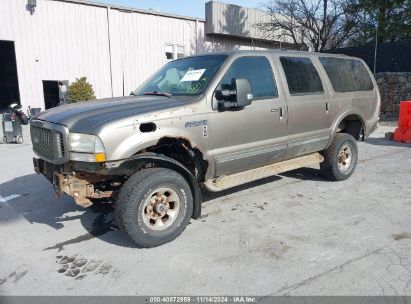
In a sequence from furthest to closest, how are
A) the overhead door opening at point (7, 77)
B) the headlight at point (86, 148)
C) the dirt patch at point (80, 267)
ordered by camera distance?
the overhead door opening at point (7, 77)
the headlight at point (86, 148)
the dirt patch at point (80, 267)

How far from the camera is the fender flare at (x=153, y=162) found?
12.1ft

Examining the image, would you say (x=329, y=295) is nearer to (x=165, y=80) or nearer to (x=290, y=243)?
(x=290, y=243)

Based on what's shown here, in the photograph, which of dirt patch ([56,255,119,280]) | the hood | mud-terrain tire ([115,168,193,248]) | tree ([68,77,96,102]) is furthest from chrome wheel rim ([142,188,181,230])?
tree ([68,77,96,102])

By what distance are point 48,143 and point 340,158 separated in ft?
14.7

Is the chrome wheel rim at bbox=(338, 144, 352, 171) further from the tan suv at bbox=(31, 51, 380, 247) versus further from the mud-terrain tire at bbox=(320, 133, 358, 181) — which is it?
the tan suv at bbox=(31, 51, 380, 247)

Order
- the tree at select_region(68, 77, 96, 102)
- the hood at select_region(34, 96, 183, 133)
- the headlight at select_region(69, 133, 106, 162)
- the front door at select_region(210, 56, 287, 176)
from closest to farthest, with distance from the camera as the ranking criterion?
the headlight at select_region(69, 133, 106, 162) → the hood at select_region(34, 96, 183, 133) → the front door at select_region(210, 56, 287, 176) → the tree at select_region(68, 77, 96, 102)

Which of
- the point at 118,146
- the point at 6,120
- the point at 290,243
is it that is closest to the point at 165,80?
the point at 118,146

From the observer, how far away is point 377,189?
5.63m

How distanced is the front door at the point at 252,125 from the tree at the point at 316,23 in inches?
677

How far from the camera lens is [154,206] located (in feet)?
12.9

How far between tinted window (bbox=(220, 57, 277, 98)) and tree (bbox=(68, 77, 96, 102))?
12.8 m

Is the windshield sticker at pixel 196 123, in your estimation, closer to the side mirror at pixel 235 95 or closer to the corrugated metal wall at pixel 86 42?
the side mirror at pixel 235 95

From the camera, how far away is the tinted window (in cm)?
461

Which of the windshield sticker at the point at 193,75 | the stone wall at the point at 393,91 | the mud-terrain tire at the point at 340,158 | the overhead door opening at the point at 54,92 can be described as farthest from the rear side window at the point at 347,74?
the overhead door opening at the point at 54,92
